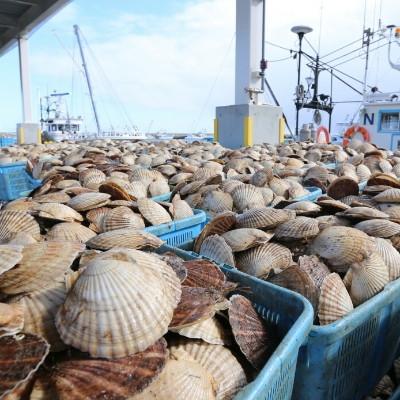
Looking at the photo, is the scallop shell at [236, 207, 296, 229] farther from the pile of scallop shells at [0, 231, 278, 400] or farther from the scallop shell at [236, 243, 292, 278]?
the pile of scallop shells at [0, 231, 278, 400]

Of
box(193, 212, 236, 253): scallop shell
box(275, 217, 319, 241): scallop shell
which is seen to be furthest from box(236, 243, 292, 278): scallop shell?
box(193, 212, 236, 253): scallop shell

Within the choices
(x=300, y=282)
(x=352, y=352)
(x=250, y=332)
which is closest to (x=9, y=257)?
(x=250, y=332)

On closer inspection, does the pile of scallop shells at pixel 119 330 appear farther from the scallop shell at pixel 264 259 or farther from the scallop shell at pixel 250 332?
the scallop shell at pixel 264 259

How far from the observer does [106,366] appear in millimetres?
1071

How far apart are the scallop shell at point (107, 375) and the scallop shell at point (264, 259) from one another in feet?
3.00

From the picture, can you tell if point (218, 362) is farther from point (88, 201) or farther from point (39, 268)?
point (88, 201)

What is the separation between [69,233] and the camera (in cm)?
228

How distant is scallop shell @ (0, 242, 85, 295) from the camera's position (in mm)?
1314

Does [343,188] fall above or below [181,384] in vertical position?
above

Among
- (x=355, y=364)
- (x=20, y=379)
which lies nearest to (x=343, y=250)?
(x=355, y=364)

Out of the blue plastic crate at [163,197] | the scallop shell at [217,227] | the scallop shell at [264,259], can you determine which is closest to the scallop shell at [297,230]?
the scallop shell at [264,259]

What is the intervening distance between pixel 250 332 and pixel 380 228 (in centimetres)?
131

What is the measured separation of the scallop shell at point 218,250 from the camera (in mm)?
1975

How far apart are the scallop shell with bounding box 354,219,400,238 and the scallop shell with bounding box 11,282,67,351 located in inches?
69.5
